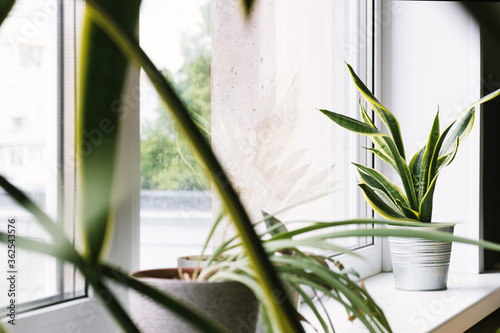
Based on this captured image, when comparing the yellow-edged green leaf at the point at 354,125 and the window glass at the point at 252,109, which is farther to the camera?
the yellow-edged green leaf at the point at 354,125

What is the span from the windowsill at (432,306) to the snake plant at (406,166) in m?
0.19

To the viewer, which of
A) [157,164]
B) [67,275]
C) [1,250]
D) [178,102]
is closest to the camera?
[178,102]

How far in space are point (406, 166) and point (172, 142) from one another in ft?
2.04

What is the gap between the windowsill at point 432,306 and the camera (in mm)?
1143

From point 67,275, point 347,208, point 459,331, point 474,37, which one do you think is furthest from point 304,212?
point 67,275

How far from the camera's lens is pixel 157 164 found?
3.26ft

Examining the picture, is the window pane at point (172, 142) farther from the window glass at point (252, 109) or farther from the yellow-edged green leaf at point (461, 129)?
the yellow-edged green leaf at point (461, 129)

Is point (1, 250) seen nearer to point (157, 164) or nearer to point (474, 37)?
point (157, 164)

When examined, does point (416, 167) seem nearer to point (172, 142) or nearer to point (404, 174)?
point (404, 174)

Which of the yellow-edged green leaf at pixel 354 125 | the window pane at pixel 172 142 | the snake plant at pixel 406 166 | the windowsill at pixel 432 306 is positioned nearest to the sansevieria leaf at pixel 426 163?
the snake plant at pixel 406 166

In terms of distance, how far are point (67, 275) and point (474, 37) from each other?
1360mm

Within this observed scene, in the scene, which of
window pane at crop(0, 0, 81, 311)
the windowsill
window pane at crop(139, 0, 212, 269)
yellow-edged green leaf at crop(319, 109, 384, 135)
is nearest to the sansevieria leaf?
yellow-edged green leaf at crop(319, 109, 384, 135)

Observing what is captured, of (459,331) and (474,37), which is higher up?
(474,37)

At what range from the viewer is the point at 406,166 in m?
1.38
